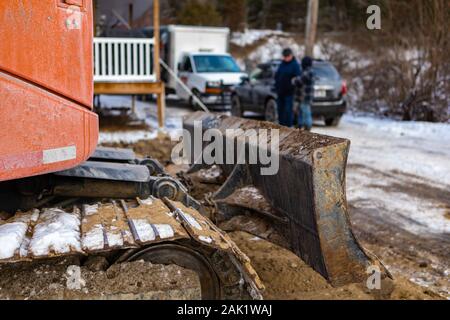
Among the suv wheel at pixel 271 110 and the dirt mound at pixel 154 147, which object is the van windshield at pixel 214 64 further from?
the dirt mound at pixel 154 147

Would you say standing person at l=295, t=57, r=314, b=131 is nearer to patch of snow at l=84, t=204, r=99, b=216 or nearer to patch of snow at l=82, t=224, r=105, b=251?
patch of snow at l=84, t=204, r=99, b=216

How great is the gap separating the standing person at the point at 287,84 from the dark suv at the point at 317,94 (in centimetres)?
109

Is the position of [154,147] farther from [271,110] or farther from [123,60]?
[271,110]

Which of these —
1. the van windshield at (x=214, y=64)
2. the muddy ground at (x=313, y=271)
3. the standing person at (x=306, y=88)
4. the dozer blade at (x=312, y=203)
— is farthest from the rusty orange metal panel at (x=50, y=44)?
the van windshield at (x=214, y=64)

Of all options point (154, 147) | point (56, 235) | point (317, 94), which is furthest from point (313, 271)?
point (317, 94)

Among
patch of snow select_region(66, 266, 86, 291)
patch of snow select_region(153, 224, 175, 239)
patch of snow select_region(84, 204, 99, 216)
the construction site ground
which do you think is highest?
patch of snow select_region(84, 204, 99, 216)

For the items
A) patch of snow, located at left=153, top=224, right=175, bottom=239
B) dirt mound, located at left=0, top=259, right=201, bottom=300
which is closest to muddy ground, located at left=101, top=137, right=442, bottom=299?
dirt mound, located at left=0, top=259, right=201, bottom=300

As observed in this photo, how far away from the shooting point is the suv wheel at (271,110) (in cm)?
1384

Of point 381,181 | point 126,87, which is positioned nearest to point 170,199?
point 381,181

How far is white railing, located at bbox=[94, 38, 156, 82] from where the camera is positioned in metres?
13.1

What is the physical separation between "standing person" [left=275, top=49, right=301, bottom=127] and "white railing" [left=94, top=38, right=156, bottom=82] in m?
3.15

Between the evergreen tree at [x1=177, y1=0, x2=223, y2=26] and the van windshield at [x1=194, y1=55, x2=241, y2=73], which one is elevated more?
the evergreen tree at [x1=177, y1=0, x2=223, y2=26]

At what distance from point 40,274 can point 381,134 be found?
11.6 meters
